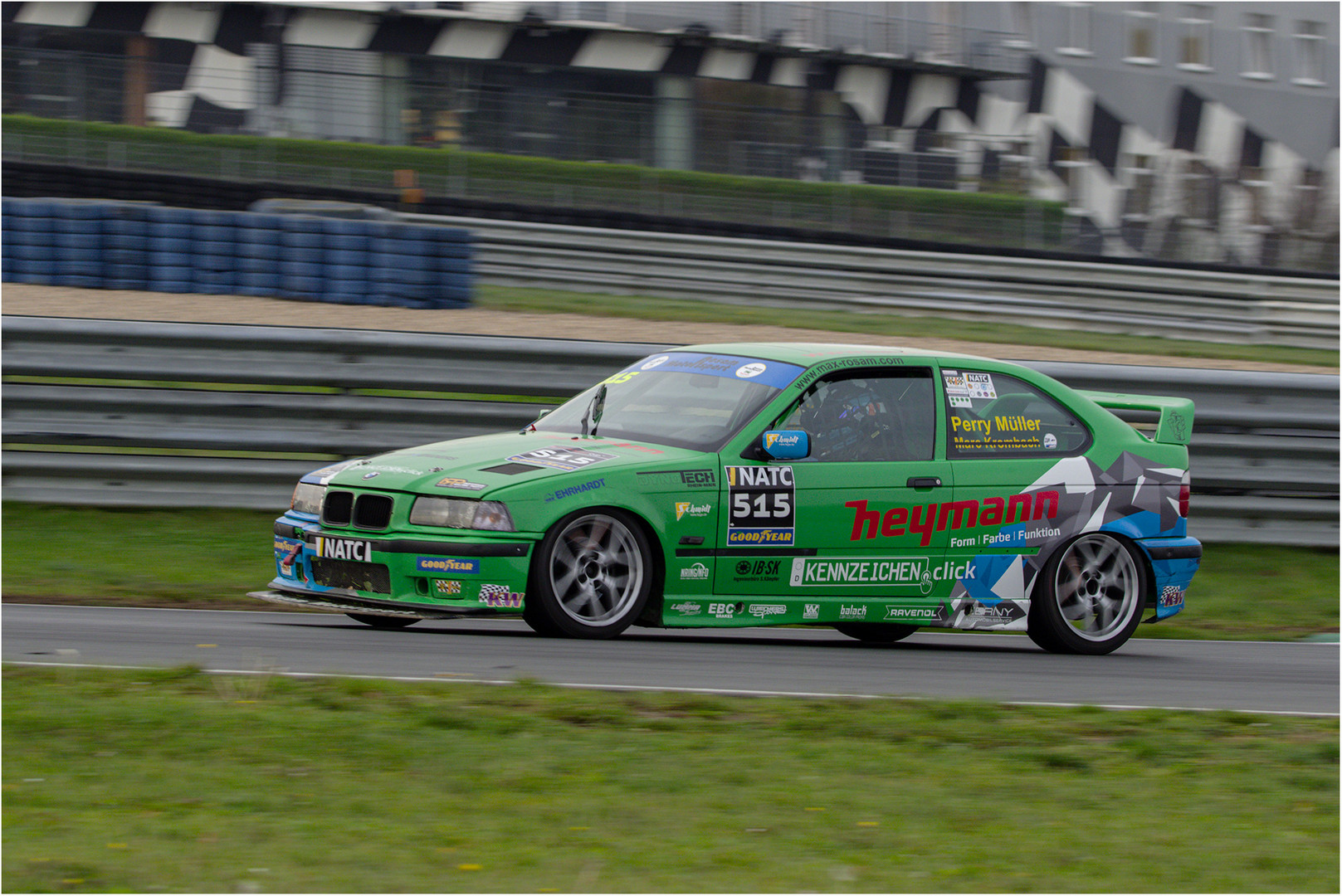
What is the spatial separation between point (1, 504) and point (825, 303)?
13080mm

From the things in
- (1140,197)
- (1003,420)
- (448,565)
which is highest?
(1140,197)

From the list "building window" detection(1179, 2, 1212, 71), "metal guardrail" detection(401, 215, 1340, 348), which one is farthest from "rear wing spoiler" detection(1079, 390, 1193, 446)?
"building window" detection(1179, 2, 1212, 71)

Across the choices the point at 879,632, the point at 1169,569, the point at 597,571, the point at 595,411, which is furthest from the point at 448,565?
the point at 1169,569

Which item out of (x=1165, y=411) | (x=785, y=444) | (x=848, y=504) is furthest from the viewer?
(x=1165, y=411)

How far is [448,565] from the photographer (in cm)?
696

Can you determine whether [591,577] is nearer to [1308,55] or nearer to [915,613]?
[915,613]

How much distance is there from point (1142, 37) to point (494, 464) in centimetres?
3823

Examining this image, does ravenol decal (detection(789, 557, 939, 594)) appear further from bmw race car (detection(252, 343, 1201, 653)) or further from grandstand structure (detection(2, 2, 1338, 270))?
grandstand structure (detection(2, 2, 1338, 270))

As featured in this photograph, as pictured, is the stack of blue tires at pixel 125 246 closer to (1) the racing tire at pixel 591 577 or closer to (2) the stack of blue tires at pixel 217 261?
(2) the stack of blue tires at pixel 217 261

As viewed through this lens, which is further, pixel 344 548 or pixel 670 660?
pixel 344 548

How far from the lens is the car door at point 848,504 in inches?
297

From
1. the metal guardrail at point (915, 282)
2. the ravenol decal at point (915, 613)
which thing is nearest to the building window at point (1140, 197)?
the metal guardrail at point (915, 282)

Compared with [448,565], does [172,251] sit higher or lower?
higher

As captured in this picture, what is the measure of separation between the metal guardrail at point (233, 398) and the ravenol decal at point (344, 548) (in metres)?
2.99
